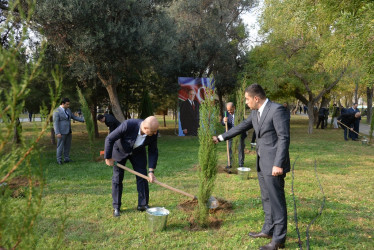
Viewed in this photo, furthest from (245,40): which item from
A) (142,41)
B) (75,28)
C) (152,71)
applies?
(75,28)

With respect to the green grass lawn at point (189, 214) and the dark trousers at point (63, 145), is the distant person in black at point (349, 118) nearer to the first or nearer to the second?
the green grass lawn at point (189, 214)

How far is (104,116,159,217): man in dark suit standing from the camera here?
4.26m

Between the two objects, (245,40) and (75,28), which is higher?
(245,40)

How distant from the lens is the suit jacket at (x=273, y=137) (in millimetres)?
3250

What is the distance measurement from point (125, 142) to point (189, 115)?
480 inches

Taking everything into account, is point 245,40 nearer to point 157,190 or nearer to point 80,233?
point 157,190

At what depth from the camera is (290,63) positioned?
15836 millimetres

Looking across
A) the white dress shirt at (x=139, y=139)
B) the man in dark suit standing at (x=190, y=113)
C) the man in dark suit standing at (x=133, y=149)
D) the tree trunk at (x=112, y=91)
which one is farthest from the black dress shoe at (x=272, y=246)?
the man in dark suit standing at (x=190, y=113)

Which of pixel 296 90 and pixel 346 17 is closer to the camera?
→ pixel 346 17

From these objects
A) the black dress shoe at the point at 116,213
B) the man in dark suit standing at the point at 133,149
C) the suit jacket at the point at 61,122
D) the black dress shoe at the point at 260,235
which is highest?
the suit jacket at the point at 61,122

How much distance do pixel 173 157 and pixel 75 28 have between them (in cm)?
656

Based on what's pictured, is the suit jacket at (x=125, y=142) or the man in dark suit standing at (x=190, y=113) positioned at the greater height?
the man in dark suit standing at (x=190, y=113)

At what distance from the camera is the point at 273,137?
3451mm

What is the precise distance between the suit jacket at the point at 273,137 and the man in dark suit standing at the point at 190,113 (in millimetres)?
12789
